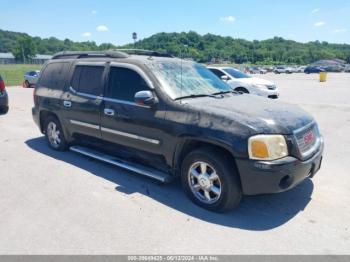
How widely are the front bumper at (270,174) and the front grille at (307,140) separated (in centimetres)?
16

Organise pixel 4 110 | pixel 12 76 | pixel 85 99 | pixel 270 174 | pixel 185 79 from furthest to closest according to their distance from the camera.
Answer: pixel 12 76 < pixel 4 110 < pixel 85 99 < pixel 185 79 < pixel 270 174

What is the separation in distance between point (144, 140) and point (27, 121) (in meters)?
6.34

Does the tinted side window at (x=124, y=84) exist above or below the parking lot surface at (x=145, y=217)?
above

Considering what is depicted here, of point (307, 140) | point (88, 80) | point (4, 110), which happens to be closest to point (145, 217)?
point (307, 140)

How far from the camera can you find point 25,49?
128 meters

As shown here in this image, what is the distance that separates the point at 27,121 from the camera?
916 cm

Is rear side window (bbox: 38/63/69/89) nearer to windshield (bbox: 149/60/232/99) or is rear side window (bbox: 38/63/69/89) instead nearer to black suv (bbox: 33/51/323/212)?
black suv (bbox: 33/51/323/212)

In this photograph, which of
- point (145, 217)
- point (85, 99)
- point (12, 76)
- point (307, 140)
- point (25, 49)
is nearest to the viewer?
point (145, 217)

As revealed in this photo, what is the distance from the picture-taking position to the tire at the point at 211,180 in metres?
3.46

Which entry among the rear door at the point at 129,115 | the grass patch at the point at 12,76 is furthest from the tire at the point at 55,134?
the grass patch at the point at 12,76

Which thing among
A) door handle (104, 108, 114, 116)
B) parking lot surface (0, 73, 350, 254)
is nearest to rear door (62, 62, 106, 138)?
door handle (104, 108, 114, 116)

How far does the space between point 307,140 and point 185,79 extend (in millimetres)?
1877

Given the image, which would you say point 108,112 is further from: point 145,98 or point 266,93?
point 266,93

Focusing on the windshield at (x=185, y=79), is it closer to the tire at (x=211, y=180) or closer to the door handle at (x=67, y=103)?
the tire at (x=211, y=180)
